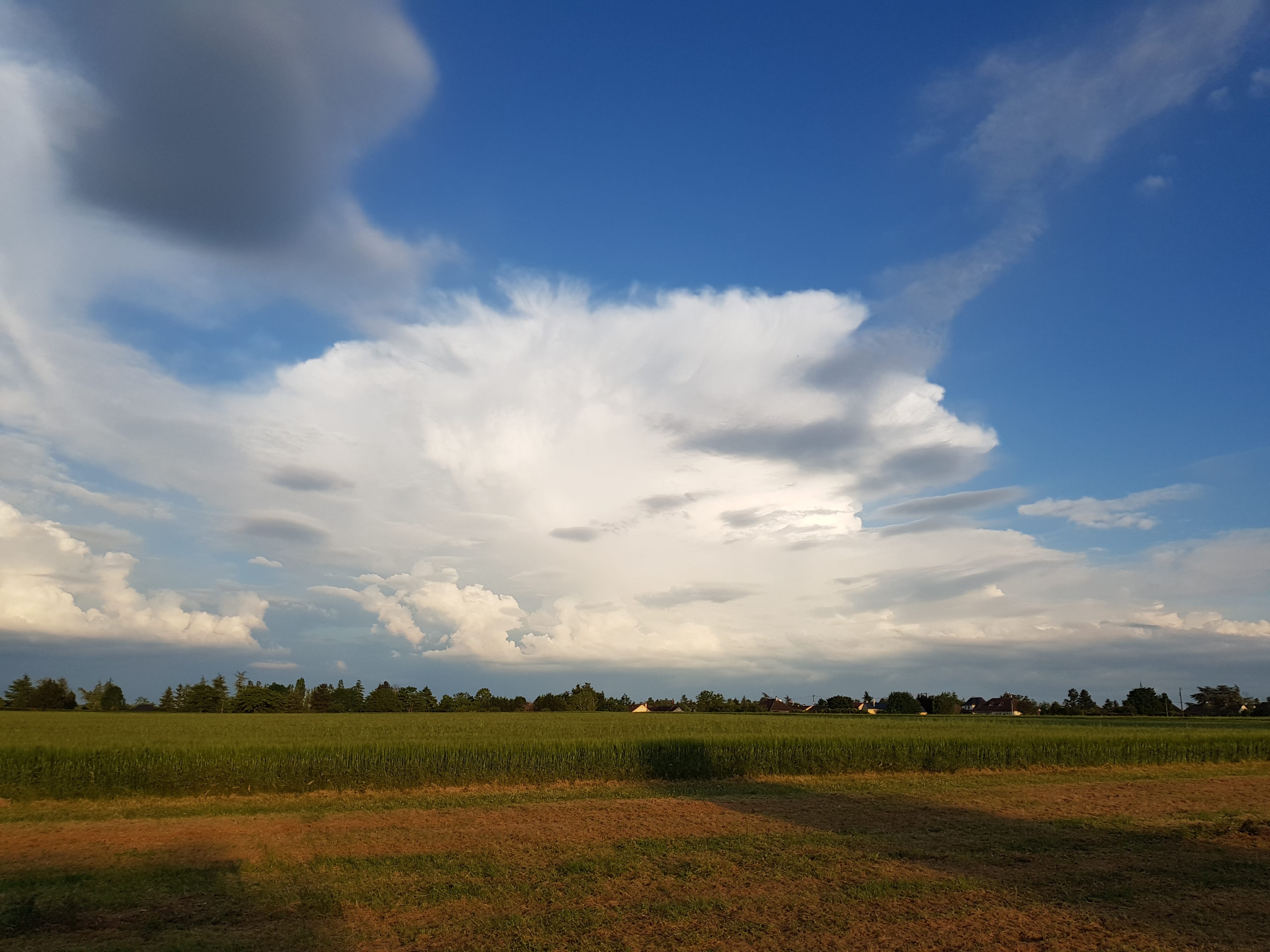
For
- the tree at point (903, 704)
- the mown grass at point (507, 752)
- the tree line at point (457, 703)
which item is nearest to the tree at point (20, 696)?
the tree line at point (457, 703)

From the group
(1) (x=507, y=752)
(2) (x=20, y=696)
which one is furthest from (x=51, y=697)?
(1) (x=507, y=752)

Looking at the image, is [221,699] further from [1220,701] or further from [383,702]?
[1220,701]

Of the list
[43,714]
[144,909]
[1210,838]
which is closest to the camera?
[144,909]

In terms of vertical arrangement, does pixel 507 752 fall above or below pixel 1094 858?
above

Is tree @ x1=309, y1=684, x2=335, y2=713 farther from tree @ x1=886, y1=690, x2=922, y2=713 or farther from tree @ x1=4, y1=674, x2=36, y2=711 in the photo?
tree @ x1=886, y1=690, x2=922, y2=713

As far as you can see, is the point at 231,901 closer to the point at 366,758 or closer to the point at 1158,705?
the point at 366,758

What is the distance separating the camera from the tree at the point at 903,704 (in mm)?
105750

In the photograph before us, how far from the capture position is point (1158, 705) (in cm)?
9712

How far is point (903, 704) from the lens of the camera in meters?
107

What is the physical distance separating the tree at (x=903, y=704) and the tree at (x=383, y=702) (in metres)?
66.2

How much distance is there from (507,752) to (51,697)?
82.6m

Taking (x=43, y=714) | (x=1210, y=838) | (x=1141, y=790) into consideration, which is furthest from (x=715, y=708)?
(x=1210, y=838)

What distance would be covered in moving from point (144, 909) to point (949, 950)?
29.0 ft

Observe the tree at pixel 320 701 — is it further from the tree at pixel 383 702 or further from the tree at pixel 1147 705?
the tree at pixel 1147 705
